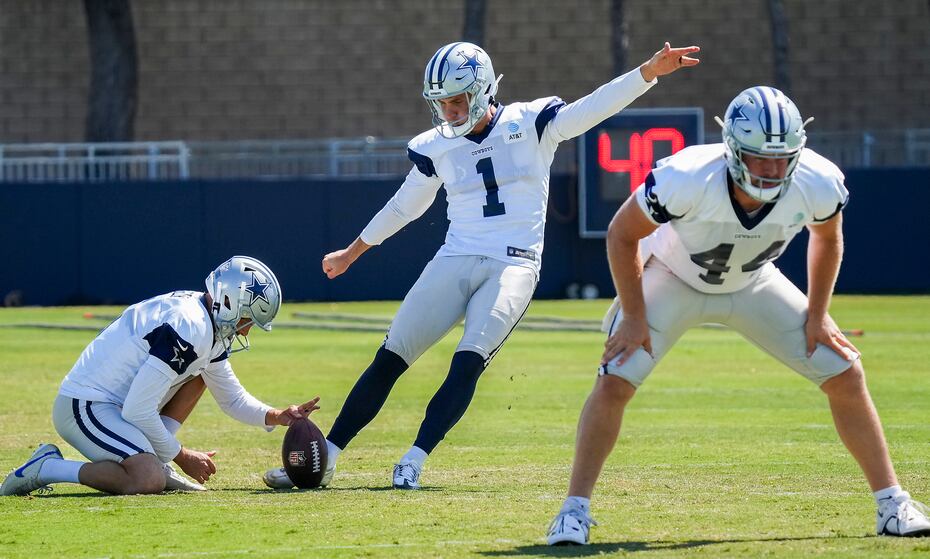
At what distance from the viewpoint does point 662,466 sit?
339 inches

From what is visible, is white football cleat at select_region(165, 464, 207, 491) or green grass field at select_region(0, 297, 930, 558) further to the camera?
white football cleat at select_region(165, 464, 207, 491)

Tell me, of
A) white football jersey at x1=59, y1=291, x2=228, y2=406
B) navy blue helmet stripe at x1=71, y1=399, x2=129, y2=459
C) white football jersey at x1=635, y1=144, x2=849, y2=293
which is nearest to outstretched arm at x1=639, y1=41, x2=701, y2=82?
white football jersey at x1=635, y1=144, x2=849, y2=293

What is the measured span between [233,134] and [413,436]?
2701cm

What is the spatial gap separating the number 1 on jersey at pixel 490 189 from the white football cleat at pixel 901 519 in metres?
2.77

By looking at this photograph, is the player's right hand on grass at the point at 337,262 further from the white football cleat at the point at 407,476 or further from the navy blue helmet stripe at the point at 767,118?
the navy blue helmet stripe at the point at 767,118

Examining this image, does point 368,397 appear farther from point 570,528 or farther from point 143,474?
point 570,528

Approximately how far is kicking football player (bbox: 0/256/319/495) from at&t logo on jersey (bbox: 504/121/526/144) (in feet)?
4.88

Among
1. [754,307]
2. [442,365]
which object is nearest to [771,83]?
[442,365]

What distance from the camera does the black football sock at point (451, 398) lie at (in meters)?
7.80

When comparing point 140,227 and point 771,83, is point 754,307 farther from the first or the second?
point 771,83

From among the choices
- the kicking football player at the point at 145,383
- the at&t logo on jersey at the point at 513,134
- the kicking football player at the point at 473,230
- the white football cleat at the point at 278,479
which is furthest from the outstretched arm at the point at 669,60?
the white football cleat at the point at 278,479

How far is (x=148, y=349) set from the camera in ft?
24.7

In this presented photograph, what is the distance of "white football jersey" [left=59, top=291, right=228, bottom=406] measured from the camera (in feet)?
24.6

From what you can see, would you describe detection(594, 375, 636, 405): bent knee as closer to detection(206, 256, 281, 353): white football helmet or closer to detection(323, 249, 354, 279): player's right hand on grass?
detection(206, 256, 281, 353): white football helmet
